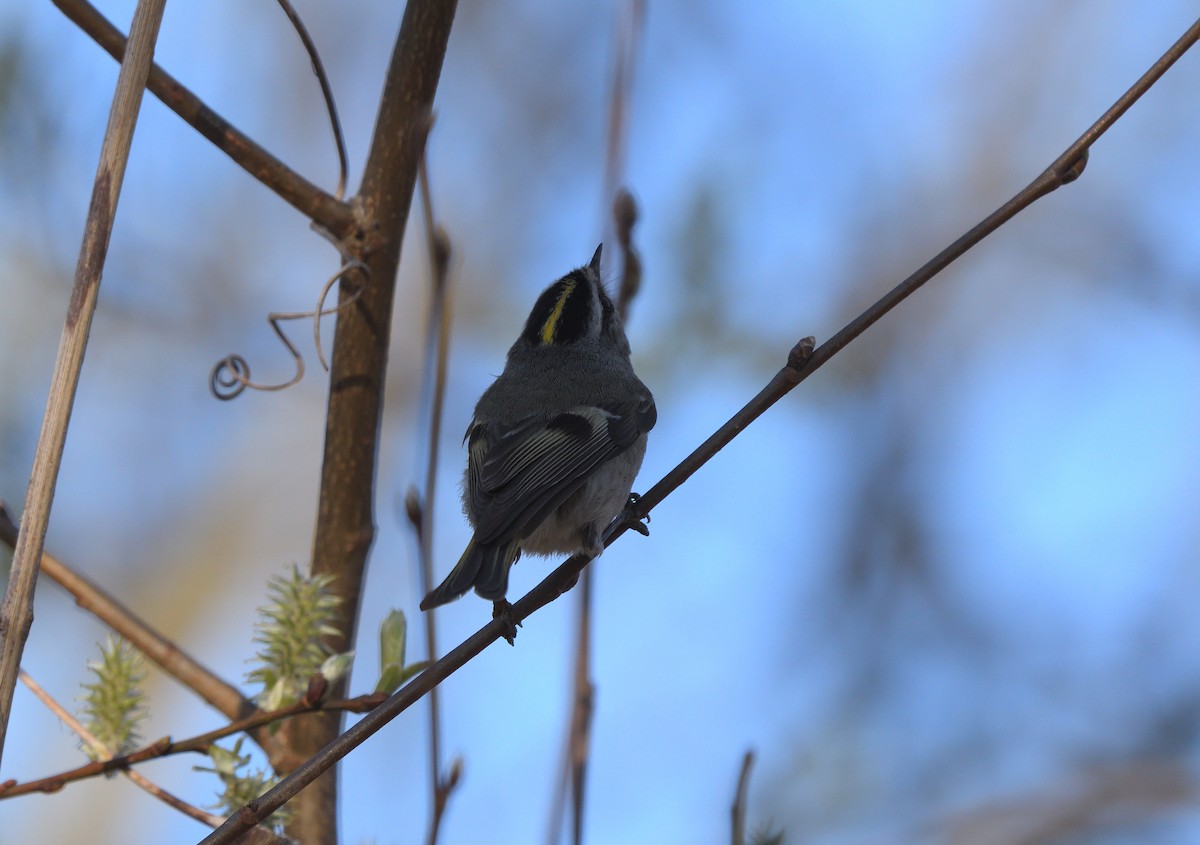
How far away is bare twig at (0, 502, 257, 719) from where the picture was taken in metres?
2.04

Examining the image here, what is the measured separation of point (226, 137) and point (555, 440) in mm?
1135

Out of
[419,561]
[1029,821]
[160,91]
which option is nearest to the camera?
[419,561]

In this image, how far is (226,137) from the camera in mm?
2277

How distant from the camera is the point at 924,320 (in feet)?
20.9

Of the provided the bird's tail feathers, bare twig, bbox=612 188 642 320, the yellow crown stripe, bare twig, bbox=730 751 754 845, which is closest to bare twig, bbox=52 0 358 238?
bare twig, bbox=612 188 642 320

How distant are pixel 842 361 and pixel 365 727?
4861 mm

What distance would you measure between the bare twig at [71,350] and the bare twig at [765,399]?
1.03ft

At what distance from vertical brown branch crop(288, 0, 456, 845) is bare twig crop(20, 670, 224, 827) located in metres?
0.44

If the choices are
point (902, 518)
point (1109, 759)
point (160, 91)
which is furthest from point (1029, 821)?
point (160, 91)

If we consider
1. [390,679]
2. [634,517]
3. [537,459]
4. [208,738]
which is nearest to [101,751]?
[208,738]

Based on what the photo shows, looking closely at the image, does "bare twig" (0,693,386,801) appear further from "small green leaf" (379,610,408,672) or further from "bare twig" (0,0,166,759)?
"bare twig" (0,0,166,759)

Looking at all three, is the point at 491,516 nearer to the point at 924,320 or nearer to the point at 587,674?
the point at 587,674

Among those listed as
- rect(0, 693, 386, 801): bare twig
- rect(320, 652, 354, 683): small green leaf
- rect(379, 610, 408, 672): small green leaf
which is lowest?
rect(0, 693, 386, 801): bare twig

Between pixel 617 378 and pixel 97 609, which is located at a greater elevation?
pixel 617 378
